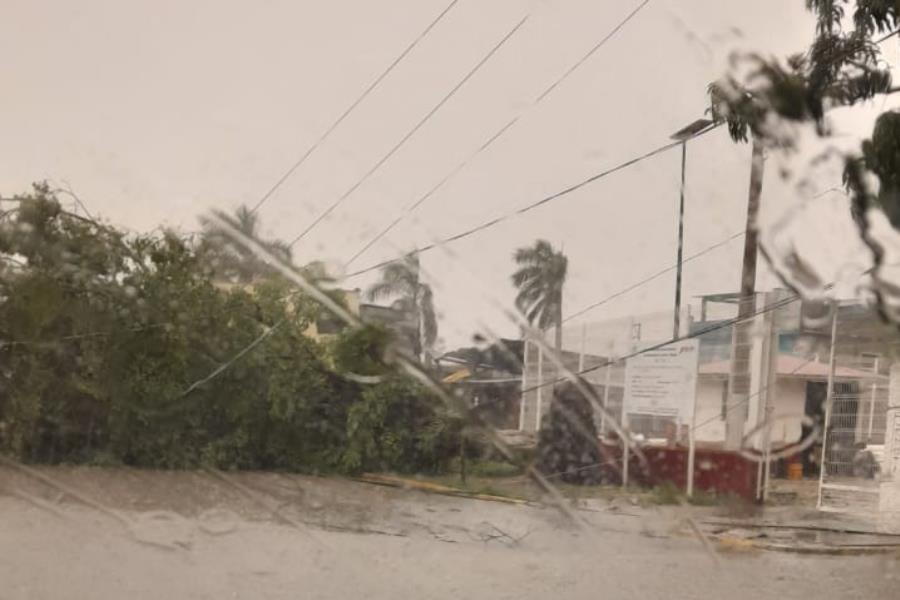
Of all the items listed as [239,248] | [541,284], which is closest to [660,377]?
[541,284]

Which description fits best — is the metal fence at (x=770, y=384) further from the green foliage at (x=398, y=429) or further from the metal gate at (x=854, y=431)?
the green foliage at (x=398, y=429)

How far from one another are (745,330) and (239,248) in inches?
112

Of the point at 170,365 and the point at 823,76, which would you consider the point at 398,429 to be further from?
the point at 823,76

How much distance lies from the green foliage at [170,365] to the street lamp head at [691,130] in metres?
1.96

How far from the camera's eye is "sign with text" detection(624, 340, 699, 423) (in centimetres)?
555

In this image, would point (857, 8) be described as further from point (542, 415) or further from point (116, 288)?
point (116, 288)

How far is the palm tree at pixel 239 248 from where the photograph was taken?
5094mm

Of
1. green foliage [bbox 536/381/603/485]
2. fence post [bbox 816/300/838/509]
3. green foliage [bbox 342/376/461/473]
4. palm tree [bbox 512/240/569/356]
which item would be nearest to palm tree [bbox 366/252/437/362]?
green foliage [bbox 342/376/461/473]

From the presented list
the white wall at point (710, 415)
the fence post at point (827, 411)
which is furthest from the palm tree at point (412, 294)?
the fence post at point (827, 411)

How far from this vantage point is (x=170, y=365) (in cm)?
525

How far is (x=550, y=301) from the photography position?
515cm

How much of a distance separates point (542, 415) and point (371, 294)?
43.7 inches

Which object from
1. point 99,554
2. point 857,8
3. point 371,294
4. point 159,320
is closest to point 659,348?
point 371,294

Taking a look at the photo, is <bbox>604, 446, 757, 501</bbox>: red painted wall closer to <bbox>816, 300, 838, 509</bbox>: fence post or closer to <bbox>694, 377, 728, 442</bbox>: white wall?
<bbox>694, 377, 728, 442</bbox>: white wall
